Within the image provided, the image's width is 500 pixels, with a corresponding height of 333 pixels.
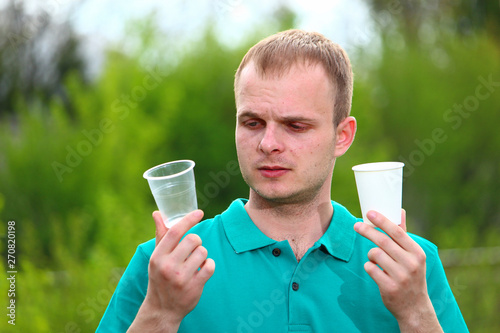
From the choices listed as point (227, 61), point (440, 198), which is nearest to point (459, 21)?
point (440, 198)

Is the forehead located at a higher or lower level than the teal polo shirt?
higher

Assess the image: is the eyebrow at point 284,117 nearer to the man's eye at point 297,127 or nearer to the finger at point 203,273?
the man's eye at point 297,127

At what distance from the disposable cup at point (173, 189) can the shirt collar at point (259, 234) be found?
0.73 ft

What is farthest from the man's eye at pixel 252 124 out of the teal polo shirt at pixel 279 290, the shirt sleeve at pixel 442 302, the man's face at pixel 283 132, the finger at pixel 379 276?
the shirt sleeve at pixel 442 302

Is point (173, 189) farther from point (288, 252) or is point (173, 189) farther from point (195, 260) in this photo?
point (288, 252)

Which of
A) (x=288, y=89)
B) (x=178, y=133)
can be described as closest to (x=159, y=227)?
(x=288, y=89)

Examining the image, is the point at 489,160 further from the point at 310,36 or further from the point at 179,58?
the point at 310,36

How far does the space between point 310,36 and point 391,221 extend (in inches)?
37.1

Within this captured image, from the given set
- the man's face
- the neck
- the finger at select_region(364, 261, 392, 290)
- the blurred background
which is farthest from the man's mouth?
the blurred background

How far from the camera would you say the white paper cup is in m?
2.35

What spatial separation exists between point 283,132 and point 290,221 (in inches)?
16.4

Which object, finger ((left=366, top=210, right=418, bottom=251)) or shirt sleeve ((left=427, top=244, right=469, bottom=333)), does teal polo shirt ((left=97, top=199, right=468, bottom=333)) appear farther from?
finger ((left=366, top=210, right=418, bottom=251))

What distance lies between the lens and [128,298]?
7.97 ft

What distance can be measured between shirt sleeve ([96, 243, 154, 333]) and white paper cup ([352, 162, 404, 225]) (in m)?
0.98
